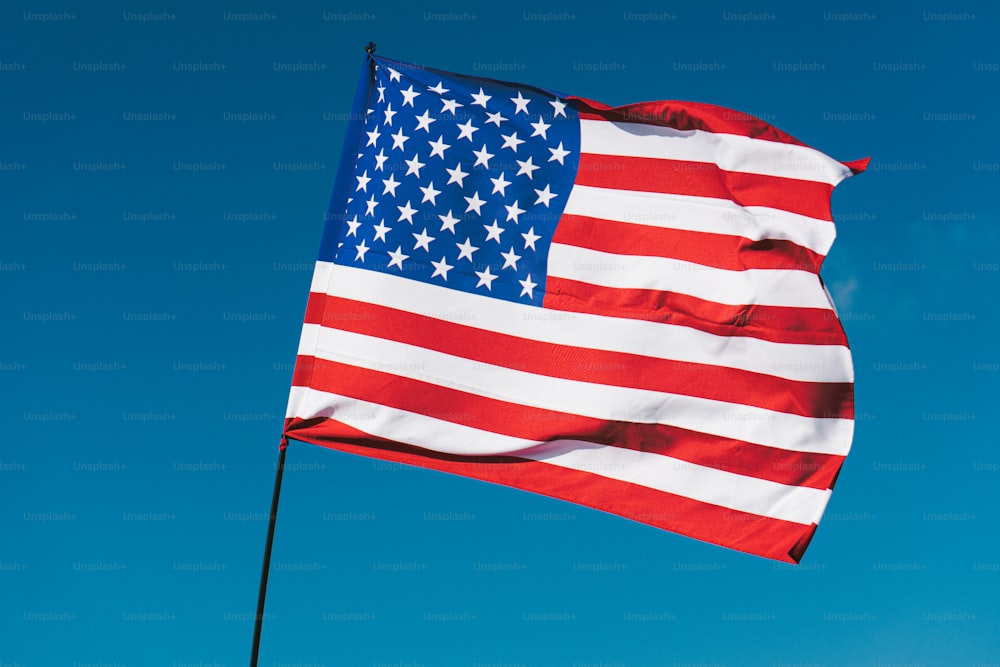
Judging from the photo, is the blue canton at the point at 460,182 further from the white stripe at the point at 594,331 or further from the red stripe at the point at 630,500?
the red stripe at the point at 630,500

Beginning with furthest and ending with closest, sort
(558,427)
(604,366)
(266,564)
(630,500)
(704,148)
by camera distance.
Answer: (704,148), (604,366), (558,427), (630,500), (266,564)

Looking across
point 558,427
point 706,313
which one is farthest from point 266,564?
point 706,313

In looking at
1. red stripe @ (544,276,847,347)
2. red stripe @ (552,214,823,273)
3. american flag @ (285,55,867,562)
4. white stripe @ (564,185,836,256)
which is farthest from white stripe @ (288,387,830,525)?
white stripe @ (564,185,836,256)

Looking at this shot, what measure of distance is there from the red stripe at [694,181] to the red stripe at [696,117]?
474mm

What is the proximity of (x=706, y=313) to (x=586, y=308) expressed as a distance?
4.41 ft

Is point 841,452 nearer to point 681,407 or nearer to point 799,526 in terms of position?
point 799,526

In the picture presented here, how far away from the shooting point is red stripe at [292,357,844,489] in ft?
36.9

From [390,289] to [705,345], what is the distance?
3542mm

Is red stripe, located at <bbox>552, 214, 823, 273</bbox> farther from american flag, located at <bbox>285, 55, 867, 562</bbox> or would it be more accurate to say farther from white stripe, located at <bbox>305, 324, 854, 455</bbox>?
white stripe, located at <bbox>305, 324, 854, 455</bbox>

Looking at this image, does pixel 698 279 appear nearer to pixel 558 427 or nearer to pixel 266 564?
pixel 558 427

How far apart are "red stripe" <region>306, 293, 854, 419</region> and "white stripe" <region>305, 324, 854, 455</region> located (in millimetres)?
78

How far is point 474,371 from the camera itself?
11.6 meters

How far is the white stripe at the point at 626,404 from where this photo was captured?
453 inches

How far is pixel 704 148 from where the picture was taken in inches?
501
